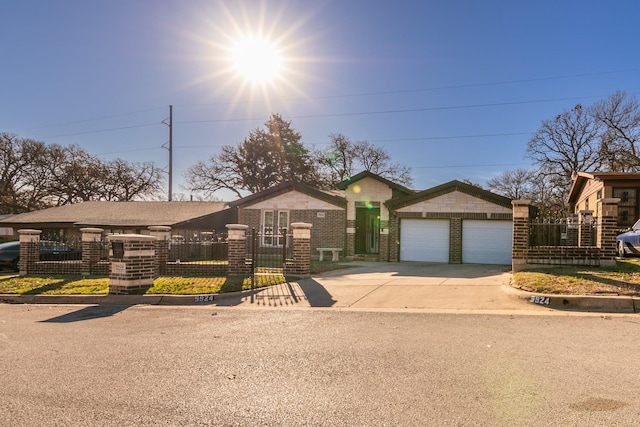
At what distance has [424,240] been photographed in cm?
2088

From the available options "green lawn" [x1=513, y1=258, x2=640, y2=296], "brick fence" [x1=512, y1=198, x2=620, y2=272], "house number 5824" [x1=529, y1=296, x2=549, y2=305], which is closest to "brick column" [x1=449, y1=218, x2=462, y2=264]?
"brick fence" [x1=512, y1=198, x2=620, y2=272]

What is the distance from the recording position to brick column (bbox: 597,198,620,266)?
37.9 feet

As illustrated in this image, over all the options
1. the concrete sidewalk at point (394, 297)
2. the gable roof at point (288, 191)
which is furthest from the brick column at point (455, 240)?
the concrete sidewalk at point (394, 297)

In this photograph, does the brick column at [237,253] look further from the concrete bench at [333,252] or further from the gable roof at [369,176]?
the gable roof at [369,176]

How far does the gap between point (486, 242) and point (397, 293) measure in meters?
10.6

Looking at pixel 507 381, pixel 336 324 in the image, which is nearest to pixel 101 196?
pixel 336 324

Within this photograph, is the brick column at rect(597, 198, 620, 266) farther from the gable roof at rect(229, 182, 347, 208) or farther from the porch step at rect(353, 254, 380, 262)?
the gable roof at rect(229, 182, 347, 208)

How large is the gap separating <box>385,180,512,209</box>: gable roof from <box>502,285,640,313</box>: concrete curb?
11.4 metres

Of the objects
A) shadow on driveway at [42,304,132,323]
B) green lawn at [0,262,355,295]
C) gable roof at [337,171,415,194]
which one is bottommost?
shadow on driveway at [42,304,132,323]

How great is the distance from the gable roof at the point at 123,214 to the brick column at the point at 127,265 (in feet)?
44.3

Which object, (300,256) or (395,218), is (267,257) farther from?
(300,256)

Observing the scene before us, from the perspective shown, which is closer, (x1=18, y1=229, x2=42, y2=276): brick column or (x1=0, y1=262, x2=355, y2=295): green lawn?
(x1=0, y1=262, x2=355, y2=295): green lawn

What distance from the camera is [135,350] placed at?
6086mm

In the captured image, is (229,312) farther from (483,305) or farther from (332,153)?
(332,153)
